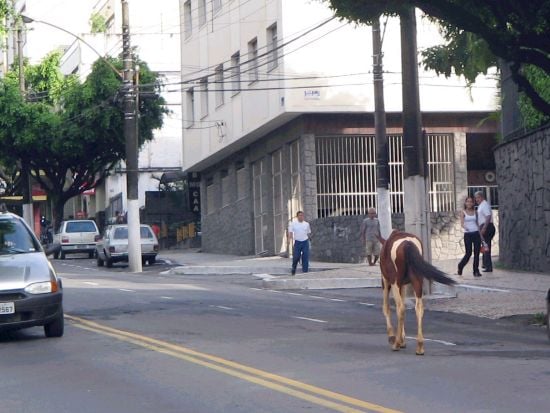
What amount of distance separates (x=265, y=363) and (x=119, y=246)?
26862 millimetres

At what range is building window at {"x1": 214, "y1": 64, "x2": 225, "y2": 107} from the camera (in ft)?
138

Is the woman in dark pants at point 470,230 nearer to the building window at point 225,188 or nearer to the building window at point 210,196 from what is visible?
the building window at point 225,188

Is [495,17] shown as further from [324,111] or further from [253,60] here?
[253,60]

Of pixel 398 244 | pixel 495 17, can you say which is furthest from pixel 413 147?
pixel 398 244

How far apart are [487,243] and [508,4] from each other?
10.1m

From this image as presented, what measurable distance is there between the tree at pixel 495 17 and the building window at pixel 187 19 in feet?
102

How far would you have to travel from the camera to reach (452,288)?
2025 centimetres

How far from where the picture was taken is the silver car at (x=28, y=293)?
14.1 meters

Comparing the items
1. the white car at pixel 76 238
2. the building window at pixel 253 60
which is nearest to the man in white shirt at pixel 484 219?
the building window at pixel 253 60

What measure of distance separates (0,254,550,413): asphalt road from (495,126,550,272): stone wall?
650 cm

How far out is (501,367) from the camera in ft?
37.5

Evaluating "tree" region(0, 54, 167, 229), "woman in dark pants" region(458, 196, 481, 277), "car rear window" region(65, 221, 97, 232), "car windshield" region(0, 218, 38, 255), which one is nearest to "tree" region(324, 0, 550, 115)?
"car windshield" region(0, 218, 38, 255)

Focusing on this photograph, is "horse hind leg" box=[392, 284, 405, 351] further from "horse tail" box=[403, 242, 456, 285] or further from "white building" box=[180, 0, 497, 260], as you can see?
"white building" box=[180, 0, 497, 260]

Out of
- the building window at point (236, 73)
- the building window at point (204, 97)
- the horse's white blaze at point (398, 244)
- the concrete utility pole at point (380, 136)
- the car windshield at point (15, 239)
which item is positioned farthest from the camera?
the building window at point (204, 97)
